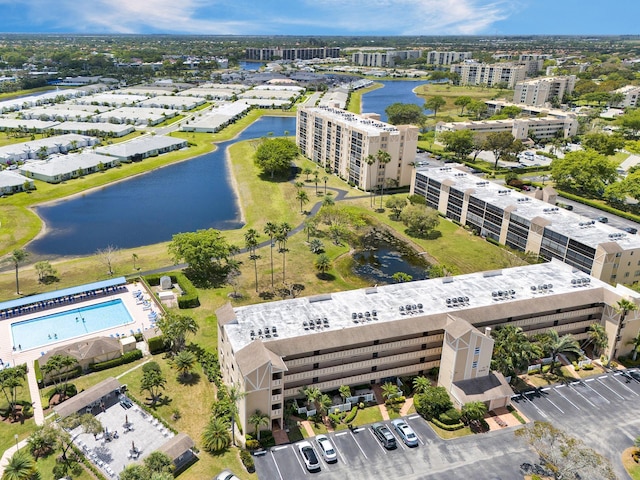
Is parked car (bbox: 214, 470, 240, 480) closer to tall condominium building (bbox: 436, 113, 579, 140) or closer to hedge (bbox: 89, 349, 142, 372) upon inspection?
hedge (bbox: 89, 349, 142, 372)

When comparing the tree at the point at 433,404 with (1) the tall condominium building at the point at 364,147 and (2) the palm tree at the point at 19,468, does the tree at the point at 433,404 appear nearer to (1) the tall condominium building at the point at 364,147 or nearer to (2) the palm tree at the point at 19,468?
(2) the palm tree at the point at 19,468

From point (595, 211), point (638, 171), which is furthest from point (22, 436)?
point (638, 171)

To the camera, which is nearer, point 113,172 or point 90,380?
point 90,380

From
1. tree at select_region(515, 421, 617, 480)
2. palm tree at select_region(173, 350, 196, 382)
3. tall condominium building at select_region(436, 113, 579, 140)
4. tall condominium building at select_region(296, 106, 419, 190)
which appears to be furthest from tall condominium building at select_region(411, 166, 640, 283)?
tall condominium building at select_region(436, 113, 579, 140)

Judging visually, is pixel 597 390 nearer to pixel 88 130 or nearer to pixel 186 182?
pixel 186 182

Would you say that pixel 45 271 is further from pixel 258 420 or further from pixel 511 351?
pixel 511 351

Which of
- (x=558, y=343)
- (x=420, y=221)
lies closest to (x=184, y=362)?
(x=558, y=343)
